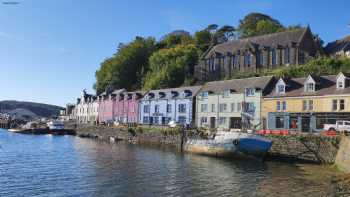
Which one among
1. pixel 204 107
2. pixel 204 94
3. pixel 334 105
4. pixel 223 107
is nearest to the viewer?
pixel 334 105

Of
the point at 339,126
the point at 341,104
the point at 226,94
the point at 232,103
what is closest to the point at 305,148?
the point at 339,126

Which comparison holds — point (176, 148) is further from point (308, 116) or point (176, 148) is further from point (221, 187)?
point (221, 187)

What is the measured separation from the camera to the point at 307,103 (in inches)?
1905

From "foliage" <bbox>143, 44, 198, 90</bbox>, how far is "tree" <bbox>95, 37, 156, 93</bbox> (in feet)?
28.3

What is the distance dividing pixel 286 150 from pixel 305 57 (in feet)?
106

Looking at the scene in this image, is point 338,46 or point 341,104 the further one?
point 338,46

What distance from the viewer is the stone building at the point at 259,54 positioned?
68.9 meters

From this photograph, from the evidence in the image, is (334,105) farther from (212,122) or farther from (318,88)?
(212,122)

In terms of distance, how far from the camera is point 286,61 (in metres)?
70.1

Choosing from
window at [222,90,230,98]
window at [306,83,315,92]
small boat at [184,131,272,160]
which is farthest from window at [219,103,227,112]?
small boat at [184,131,272,160]

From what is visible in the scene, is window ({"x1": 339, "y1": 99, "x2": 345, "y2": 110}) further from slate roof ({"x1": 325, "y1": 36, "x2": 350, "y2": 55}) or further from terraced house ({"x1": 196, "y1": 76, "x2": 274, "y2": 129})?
slate roof ({"x1": 325, "y1": 36, "x2": 350, "y2": 55})

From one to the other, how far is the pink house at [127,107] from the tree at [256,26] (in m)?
33.0

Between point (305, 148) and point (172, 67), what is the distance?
54.4m

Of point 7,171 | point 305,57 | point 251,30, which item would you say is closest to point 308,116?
point 305,57
